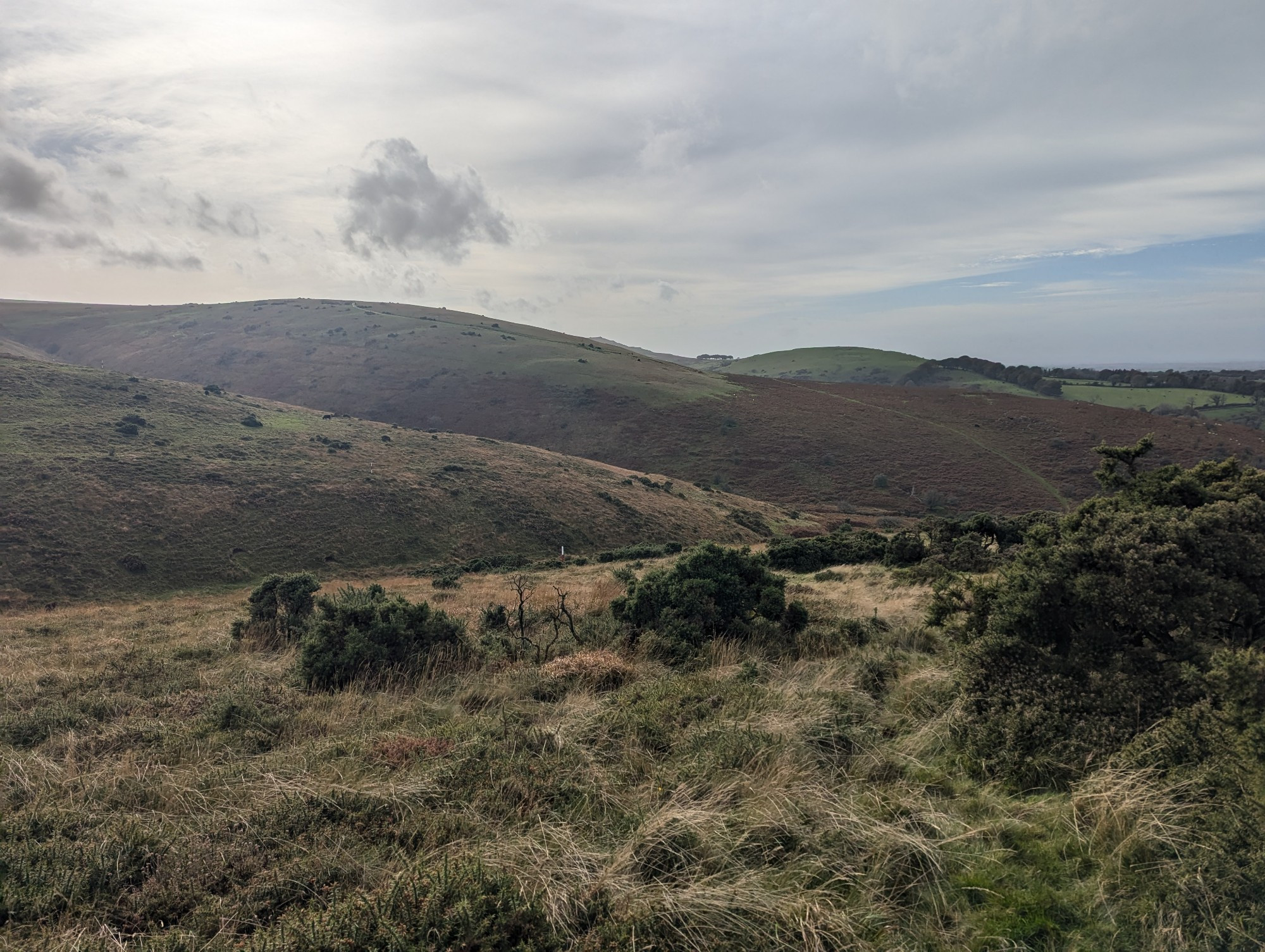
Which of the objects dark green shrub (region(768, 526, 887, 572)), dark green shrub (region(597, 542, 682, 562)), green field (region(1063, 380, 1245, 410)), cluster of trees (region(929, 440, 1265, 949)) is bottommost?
dark green shrub (region(597, 542, 682, 562))

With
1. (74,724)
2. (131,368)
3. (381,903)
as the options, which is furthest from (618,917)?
(131,368)

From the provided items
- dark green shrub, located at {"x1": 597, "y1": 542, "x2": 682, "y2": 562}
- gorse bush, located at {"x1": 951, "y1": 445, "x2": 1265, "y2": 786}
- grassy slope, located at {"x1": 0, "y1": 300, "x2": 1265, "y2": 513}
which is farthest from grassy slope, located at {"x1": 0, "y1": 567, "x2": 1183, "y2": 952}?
grassy slope, located at {"x1": 0, "y1": 300, "x2": 1265, "y2": 513}

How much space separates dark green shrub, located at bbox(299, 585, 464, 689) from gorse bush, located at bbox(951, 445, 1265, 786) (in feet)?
21.8

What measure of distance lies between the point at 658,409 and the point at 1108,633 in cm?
6882

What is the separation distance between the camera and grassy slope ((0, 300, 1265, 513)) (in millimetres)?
56156

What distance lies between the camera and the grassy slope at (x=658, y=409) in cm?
5616

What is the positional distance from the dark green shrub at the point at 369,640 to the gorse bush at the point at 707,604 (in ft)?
9.15

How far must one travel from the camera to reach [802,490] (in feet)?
183

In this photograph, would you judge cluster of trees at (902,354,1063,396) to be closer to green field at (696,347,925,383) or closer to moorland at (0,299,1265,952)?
green field at (696,347,925,383)

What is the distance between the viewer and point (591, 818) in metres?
4.11

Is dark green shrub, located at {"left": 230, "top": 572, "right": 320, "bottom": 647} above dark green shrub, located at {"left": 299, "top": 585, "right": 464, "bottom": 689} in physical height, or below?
below

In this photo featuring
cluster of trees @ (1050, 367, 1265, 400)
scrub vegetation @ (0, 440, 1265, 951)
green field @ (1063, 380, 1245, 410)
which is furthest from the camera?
cluster of trees @ (1050, 367, 1265, 400)

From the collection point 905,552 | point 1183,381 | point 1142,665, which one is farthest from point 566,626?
point 1183,381

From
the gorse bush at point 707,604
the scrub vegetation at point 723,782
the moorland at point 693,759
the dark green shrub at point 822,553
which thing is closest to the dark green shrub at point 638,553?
the dark green shrub at point 822,553
